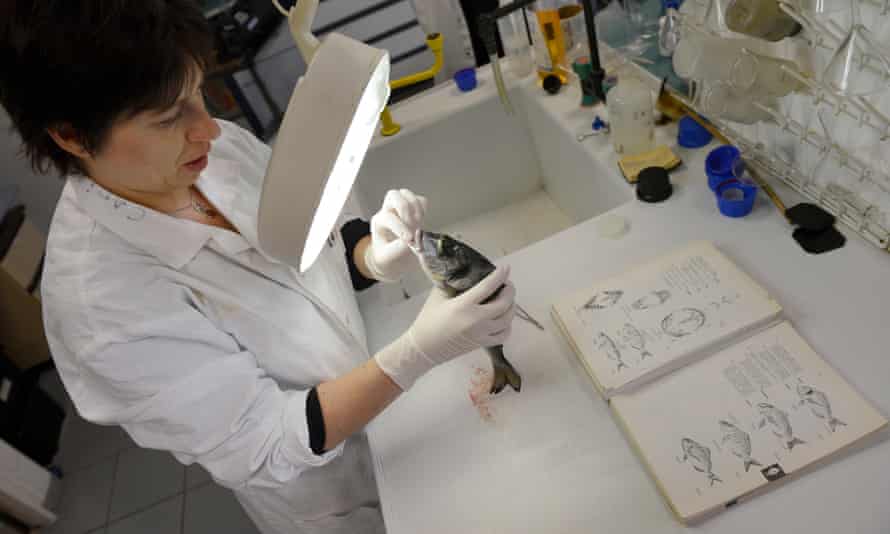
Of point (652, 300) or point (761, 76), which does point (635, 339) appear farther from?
point (761, 76)

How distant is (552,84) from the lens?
1.49 meters

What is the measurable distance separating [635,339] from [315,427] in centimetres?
52

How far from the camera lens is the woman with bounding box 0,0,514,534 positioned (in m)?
0.67

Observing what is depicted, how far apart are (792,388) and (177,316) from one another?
2.85 ft

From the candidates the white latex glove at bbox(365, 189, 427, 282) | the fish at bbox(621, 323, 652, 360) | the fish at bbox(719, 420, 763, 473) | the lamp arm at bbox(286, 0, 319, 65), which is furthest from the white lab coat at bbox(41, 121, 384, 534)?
the fish at bbox(719, 420, 763, 473)

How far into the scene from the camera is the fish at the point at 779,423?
27.4 inches

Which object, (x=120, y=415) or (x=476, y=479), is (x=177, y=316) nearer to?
(x=120, y=415)

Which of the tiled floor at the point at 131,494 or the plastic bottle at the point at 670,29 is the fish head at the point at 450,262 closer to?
the plastic bottle at the point at 670,29

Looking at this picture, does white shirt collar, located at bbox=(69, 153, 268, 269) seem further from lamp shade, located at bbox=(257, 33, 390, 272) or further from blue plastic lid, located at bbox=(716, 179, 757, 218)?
blue plastic lid, located at bbox=(716, 179, 757, 218)

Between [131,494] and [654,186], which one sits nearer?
[654,186]

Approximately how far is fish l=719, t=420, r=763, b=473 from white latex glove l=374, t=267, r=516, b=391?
0.33 meters

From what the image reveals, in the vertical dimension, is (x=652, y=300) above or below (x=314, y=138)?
below

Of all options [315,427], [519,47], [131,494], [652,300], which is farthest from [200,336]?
[131,494]

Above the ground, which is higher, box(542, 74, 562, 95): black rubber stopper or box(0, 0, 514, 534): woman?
box(0, 0, 514, 534): woman
